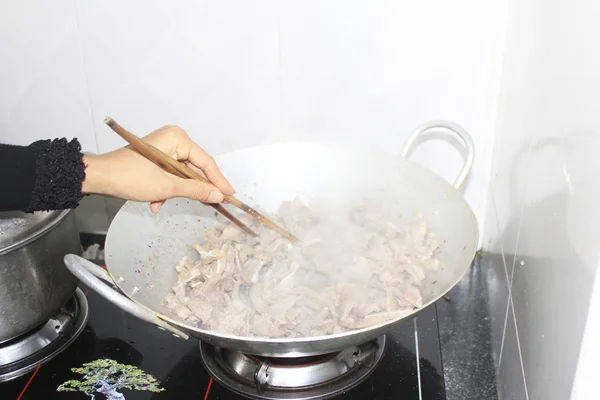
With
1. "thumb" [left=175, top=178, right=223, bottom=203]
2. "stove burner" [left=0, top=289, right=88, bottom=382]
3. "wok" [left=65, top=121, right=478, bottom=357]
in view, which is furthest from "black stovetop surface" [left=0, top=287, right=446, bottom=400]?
"thumb" [left=175, top=178, right=223, bottom=203]

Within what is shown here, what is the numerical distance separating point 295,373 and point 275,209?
0.45 metres

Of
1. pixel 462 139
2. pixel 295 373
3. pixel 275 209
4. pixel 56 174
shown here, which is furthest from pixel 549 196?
pixel 56 174

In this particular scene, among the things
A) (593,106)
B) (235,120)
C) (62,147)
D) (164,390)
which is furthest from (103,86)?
(593,106)

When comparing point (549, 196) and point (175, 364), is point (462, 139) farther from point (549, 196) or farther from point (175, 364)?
point (175, 364)

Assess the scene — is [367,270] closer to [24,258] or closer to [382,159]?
[382,159]

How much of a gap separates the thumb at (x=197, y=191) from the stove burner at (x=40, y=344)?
516 mm

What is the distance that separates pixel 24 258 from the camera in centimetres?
125

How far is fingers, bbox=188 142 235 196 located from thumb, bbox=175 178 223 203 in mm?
100

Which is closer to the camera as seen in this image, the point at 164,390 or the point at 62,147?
the point at 62,147

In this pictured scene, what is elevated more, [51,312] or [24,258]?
[24,258]

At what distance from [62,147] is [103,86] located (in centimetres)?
80

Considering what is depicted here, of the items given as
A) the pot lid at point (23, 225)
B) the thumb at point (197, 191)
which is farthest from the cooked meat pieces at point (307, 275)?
the pot lid at point (23, 225)

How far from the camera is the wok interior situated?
1.21 m

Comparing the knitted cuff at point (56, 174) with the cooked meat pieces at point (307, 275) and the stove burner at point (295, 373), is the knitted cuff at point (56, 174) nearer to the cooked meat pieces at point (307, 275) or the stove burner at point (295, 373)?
the cooked meat pieces at point (307, 275)
